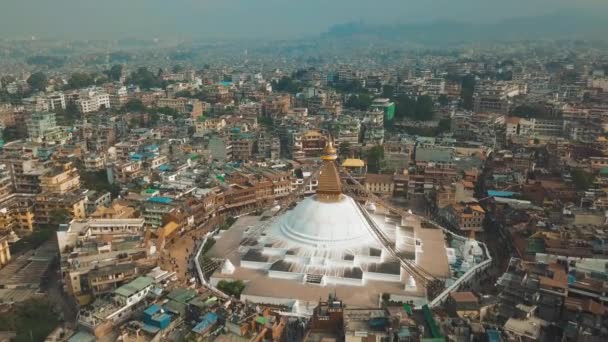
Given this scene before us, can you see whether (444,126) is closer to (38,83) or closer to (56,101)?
(56,101)

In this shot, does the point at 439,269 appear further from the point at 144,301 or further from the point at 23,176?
the point at 23,176

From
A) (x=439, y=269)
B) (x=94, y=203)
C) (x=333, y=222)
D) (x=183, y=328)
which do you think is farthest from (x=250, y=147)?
(x=183, y=328)

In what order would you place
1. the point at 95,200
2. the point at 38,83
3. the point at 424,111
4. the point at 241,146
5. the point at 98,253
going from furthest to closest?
1. the point at 38,83
2. the point at 424,111
3. the point at 241,146
4. the point at 95,200
5. the point at 98,253

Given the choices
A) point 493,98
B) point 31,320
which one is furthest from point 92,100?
point 493,98

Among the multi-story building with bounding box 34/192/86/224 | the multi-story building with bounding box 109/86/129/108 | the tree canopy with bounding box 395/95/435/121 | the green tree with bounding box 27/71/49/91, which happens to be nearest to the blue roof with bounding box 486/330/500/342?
the multi-story building with bounding box 34/192/86/224

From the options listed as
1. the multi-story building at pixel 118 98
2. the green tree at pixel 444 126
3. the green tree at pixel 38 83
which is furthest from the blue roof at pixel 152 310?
the green tree at pixel 38 83

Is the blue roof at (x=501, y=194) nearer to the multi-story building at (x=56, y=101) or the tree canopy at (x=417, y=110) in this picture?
the tree canopy at (x=417, y=110)

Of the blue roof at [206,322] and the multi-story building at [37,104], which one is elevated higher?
the multi-story building at [37,104]
